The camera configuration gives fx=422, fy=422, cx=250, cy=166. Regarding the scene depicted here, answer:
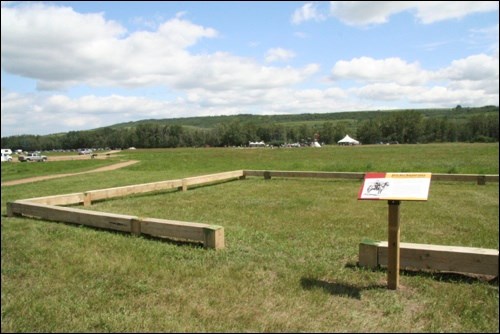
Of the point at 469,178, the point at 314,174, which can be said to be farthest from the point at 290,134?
the point at 469,178

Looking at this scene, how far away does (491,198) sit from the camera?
11.6 meters

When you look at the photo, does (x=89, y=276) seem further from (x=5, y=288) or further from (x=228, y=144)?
(x=228, y=144)

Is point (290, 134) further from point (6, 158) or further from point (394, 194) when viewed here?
point (394, 194)

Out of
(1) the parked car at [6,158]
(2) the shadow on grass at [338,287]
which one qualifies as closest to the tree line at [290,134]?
(1) the parked car at [6,158]

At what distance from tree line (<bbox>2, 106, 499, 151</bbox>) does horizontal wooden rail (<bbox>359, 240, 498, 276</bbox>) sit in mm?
117091

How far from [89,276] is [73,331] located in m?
1.44

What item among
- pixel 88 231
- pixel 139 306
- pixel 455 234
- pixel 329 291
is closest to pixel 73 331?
pixel 139 306

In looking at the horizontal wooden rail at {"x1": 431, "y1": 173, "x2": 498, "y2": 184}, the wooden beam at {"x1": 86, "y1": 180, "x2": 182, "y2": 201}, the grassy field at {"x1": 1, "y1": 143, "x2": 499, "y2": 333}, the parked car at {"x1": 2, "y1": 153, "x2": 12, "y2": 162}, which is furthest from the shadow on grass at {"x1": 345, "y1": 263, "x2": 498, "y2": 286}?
the parked car at {"x1": 2, "y1": 153, "x2": 12, "y2": 162}

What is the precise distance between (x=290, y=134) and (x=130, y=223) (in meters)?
147

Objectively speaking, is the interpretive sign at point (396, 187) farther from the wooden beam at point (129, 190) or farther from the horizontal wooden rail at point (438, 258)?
the wooden beam at point (129, 190)

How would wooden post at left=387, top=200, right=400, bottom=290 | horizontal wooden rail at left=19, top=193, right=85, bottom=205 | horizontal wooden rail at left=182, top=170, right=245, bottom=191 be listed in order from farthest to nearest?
horizontal wooden rail at left=182, top=170, right=245, bottom=191 < horizontal wooden rail at left=19, top=193, right=85, bottom=205 < wooden post at left=387, top=200, right=400, bottom=290

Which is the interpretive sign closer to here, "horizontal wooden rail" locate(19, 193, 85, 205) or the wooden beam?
"horizontal wooden rail" locate(19, 193, 85, 205)

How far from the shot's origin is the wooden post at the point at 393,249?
15.1 feet

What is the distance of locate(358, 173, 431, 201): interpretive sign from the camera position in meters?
4.47
